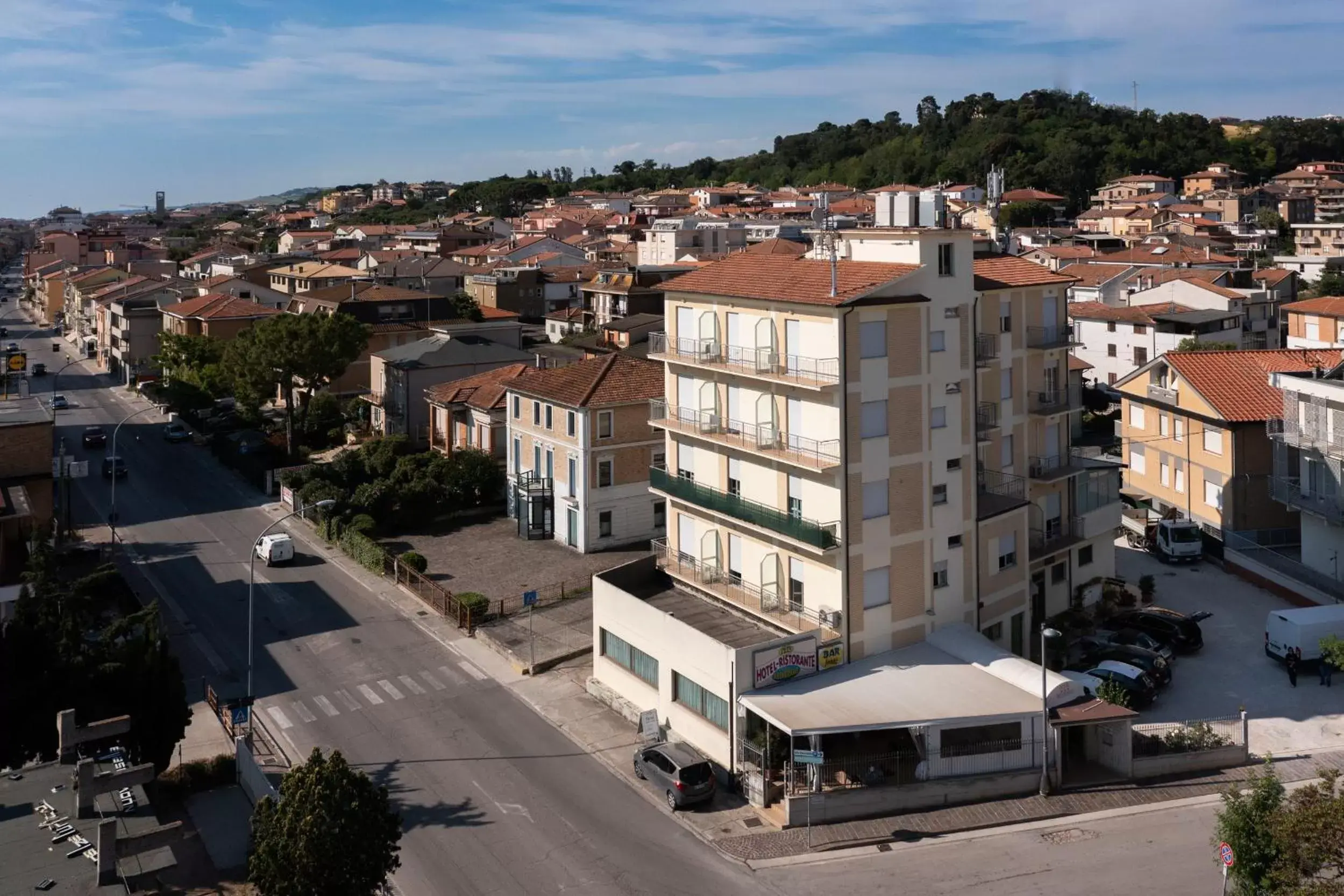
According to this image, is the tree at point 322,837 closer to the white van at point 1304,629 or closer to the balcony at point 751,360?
the balcony at point 751,360

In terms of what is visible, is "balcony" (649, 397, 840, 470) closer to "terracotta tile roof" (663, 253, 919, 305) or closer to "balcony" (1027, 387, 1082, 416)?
"terracotta tile roof" (663, 253, 919, 305)

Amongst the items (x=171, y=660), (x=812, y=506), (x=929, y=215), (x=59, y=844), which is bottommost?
(x=59, y=844)

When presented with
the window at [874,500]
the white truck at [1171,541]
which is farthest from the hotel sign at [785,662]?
the white truck at [1171,541]

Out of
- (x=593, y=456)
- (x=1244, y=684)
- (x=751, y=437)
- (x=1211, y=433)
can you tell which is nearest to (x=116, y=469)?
(x=593, y=456)

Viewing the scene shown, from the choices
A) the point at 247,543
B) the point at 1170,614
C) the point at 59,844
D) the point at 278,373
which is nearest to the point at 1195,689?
the point at 1170,614

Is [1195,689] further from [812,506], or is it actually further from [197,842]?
[197,842]
